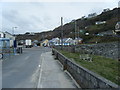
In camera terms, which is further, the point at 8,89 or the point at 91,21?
the point at 91,21

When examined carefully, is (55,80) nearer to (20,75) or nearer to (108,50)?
(20,75)

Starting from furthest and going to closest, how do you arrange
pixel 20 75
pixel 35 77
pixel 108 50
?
pixel 108 50 < pixel 20 75 < pixel 35 77

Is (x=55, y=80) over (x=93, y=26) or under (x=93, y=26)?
under

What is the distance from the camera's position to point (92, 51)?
34.3 meters

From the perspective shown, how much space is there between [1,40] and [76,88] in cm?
3759

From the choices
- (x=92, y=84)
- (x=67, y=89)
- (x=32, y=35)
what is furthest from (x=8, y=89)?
(x=32, y=35)

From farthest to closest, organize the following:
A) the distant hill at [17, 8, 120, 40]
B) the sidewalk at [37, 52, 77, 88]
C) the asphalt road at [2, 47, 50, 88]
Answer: the distant hill at [17, 8, 120, 40]
the asphalt road at [2, 47, 50, 88]
the sidewalk at [37, 52, 77, 88]

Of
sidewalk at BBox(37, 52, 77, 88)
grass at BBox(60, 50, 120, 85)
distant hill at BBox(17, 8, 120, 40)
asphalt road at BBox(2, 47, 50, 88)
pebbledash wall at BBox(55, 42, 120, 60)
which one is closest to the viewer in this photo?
grass at BBox(60, 50, 120, 85)

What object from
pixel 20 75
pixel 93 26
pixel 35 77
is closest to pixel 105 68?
pixel 35 77

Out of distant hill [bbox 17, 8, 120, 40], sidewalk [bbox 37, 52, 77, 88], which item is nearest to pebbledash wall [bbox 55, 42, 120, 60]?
sidewalk [bbox 37, 52, 77, 88]

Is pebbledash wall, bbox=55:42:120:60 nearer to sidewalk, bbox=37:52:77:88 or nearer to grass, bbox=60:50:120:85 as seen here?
grass, bbox=60:50:120:85

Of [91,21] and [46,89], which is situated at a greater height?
[91,21]

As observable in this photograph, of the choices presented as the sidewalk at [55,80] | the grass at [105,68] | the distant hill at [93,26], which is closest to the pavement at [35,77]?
the sidewalk at [55,80]

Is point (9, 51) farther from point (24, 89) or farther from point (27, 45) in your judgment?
point (27, 45)
